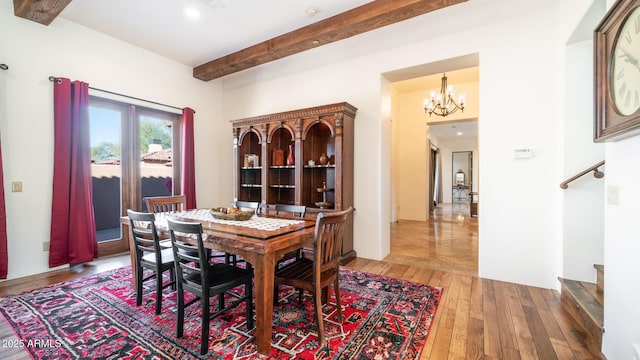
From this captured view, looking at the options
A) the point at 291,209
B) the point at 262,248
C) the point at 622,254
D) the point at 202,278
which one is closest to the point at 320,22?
the point at 291,209

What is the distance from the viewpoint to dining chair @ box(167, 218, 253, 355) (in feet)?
5.35

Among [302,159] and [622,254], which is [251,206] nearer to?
[302,159]

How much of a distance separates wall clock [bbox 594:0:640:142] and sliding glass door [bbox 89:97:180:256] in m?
5.16

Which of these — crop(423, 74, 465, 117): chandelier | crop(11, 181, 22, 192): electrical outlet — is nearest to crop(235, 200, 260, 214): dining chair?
crop(11, 181, 22, 192): electrical outlet

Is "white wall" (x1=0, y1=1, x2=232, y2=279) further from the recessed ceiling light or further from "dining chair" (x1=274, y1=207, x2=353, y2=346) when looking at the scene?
"dining chair" (x1=274, y1=207, x2=353, y2=346)

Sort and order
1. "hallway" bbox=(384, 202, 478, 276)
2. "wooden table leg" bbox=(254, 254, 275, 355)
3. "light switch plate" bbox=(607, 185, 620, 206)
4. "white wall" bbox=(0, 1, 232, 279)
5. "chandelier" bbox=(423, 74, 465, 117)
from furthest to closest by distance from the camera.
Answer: "chandelier" bbox=(423, 74, 465, 117)
"hallway" bbox=(384, 202, 478, 276)
"white wall" bbox=(0, 1, 232, 279)
"wooden table leg" bbox=(254, 254, 275, 355)
"light switch plate" bbox=(607, 185, 620, 206)

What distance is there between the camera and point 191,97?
4676 millimetres

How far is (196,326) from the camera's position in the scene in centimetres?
193

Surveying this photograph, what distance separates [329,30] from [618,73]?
8.43ft

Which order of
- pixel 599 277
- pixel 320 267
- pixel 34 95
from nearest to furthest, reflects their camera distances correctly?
pixel 320 267
pixel 599 277
pixel 34 95

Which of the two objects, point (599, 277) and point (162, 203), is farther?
point (162, 203)

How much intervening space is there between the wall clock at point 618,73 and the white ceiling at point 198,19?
6.68 ft

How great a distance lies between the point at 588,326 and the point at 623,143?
130 centimetres

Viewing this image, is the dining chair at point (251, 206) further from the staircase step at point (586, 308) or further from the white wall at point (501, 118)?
the staircase step at point (586, 308)
